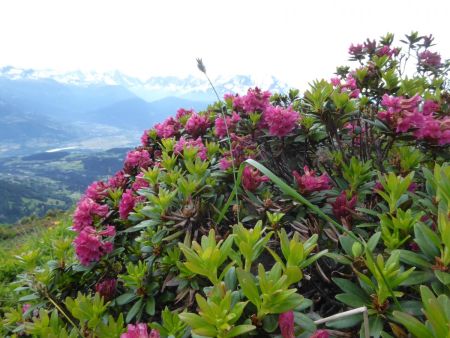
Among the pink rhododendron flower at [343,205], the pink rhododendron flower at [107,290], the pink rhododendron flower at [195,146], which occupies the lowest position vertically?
the pink rhododendron flower at [107,290]

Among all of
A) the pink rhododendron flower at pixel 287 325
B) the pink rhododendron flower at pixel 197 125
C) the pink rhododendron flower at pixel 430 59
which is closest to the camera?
the pink rhododendron flower at pixel 287 325

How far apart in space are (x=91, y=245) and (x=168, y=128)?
56.5 inches

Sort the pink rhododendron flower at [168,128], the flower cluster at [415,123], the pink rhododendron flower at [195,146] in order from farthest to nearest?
the pink rhododendron flower at [168,128] → the pink rhododendron flower at [195,146] → the flower cluster at [415,123]

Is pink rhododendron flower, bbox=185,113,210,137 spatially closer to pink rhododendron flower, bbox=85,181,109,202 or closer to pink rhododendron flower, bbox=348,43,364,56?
pink rhododendron flower, bbox=85,181,109,202

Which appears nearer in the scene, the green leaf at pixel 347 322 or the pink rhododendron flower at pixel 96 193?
the green leaf at pixel 347 322

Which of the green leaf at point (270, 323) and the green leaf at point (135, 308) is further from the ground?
the green leaf at point (270, 323)

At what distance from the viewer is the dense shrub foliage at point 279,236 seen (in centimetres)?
99

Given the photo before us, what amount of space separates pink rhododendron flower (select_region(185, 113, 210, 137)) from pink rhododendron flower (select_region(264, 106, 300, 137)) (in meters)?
1.01

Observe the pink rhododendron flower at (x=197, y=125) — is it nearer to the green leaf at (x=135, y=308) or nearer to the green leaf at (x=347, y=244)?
the green leaf at (x=135, y=308)

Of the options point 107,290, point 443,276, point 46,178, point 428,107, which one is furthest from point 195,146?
point 46,178

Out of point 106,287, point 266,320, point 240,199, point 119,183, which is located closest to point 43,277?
point 106,287

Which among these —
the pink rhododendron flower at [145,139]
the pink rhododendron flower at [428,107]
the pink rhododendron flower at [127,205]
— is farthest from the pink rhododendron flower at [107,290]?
the pink rhododendron flower at [428,107]

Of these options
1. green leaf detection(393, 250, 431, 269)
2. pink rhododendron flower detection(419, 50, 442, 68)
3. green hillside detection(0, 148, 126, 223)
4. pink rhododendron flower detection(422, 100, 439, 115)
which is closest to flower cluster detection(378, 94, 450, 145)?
pink rhododendron flower detection(422, 100, 439, 115)

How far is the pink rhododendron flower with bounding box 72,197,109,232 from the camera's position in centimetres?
209
